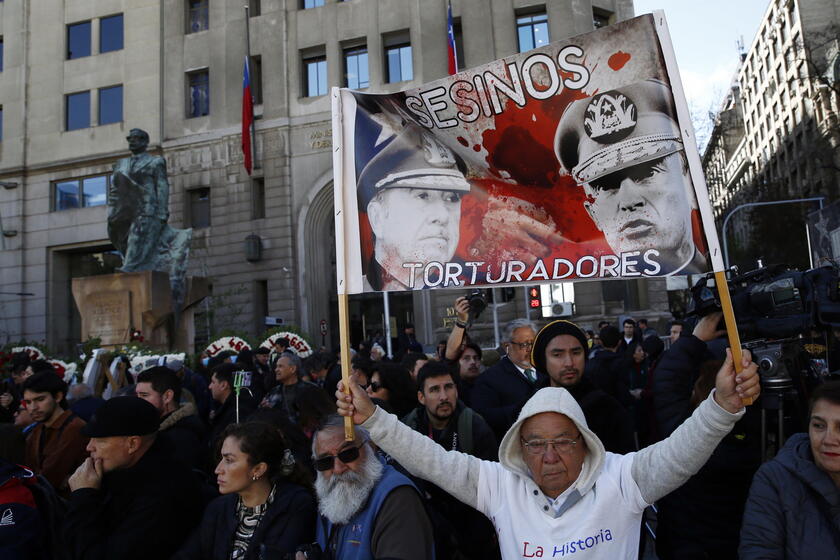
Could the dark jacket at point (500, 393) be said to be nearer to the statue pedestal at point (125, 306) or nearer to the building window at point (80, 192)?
the statue pedestal at point (125, 306)

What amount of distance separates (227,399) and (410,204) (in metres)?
3.46

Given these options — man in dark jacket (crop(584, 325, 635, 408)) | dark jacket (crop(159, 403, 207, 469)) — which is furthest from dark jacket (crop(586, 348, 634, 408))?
dark jacket (crop(159, 403, 207, 469))

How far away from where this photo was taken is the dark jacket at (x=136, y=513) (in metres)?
3.29

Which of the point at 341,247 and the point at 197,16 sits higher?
the point at 197,16

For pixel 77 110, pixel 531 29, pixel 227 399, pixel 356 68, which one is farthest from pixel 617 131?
pixel 77 110

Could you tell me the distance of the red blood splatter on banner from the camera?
3596 mm

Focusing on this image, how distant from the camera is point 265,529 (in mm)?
3340

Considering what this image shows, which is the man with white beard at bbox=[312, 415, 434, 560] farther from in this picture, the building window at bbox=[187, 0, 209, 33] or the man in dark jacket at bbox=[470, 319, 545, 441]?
the building window at bbox=[187, 0, 209, 33]

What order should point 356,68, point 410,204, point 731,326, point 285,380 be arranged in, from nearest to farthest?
point 731,326, point 410,204, point 285,380, point 356,68

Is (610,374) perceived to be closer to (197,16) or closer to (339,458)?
(339,458)

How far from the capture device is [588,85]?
3699 millimetres

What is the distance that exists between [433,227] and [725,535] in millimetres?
2199

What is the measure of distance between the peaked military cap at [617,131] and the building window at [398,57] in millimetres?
25387

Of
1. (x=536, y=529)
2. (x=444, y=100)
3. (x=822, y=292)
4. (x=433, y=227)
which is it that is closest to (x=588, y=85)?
(x=444, y=100)
